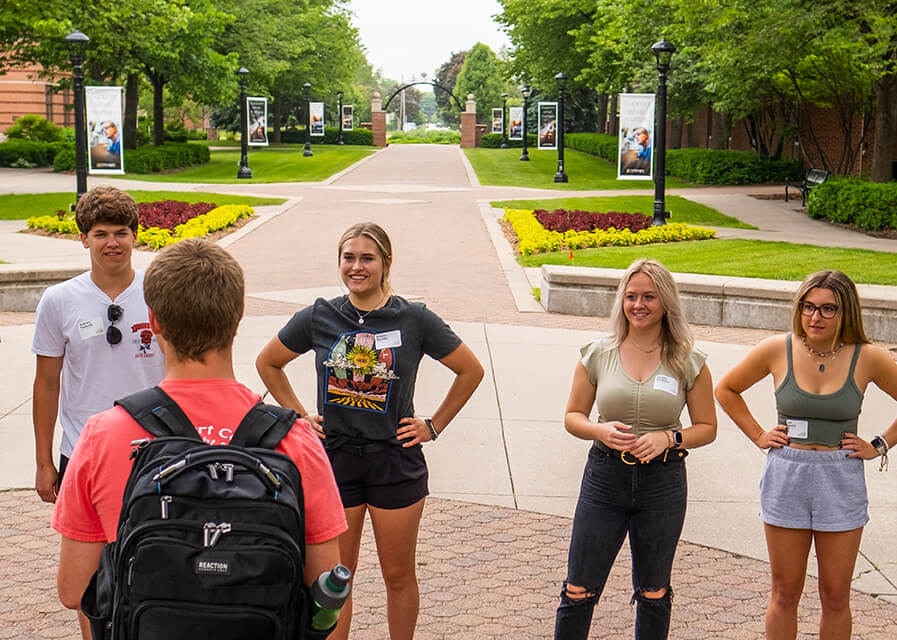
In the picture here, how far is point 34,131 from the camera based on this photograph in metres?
50.6

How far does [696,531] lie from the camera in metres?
6.37

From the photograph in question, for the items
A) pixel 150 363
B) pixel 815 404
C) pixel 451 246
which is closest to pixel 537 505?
pixel 815 404

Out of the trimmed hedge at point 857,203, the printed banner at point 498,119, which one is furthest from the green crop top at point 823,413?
the printed banner at point 498,119

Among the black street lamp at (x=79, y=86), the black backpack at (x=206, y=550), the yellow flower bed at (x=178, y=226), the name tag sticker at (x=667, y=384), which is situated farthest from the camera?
the black street lamp at (x=79, y=86)

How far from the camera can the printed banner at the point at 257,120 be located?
44.3 m

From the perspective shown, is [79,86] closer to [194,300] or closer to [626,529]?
[626,529]

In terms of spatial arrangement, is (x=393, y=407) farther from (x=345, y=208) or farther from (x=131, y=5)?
(x=131, y=5)

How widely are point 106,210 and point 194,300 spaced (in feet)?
5.79

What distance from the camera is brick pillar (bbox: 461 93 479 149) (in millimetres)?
79062

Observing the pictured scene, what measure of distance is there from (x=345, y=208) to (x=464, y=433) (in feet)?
63.7

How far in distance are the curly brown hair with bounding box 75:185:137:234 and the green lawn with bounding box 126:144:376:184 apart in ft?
108

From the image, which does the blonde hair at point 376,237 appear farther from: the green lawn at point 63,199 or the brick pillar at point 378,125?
the brick pillar at point 378,125

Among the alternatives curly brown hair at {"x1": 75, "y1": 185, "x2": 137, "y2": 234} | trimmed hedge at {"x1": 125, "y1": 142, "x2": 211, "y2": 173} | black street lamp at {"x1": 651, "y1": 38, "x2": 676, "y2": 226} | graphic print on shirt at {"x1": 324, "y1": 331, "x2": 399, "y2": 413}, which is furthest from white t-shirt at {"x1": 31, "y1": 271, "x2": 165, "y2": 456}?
trimmed hedge at {"x1": 125, "y1": 142, "x2": 211, "y2": 173}

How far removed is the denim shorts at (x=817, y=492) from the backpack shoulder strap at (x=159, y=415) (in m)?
2.63
